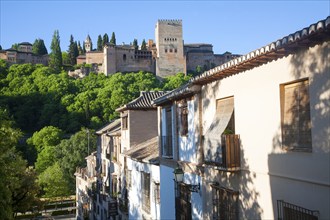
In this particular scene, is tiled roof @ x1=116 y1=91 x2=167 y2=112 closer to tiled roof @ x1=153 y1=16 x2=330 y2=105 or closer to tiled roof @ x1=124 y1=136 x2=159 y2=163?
tiled roof @ x1=124 y1=136 x2=159 y2=163

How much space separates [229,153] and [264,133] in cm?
114

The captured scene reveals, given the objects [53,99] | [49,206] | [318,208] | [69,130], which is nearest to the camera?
[318,208]

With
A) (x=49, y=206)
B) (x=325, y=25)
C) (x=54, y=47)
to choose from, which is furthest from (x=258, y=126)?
(x=54, y=47)

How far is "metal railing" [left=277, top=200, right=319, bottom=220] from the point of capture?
642 cm

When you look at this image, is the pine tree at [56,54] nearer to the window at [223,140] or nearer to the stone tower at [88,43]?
the stone tower at [88,43]

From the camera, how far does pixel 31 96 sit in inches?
3895

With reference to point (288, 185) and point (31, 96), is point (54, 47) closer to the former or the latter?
point (31, 96)

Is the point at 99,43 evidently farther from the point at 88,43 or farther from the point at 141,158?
the point at 141,158

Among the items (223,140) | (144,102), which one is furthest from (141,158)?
(223,140)

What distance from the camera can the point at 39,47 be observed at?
477 feet

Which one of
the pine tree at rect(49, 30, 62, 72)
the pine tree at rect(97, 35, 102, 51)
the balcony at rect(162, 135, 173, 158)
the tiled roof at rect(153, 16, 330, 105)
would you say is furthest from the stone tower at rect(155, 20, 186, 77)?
the tiled roof at rect(153, 16, 330, 105)

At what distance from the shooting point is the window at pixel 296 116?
673 cm

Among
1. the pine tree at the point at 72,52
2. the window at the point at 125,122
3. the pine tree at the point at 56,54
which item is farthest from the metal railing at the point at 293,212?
the pine tree at the point at 72,52

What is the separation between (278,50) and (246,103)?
1909 millimetres
